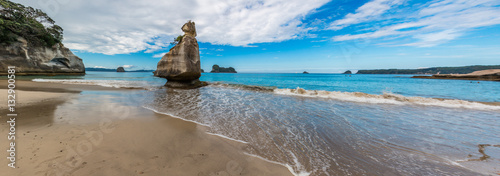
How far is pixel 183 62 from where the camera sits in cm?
1602

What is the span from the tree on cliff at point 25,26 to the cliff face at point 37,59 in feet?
3.65

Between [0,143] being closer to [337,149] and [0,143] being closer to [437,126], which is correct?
[337,149]

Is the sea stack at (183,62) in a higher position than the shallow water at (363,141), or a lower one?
higher

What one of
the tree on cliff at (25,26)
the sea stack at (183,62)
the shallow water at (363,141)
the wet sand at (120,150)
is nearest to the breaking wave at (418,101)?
the shallow water at (363,141)

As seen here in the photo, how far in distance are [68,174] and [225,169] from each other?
7.42 ft

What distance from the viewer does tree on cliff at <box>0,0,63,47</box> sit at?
87.3ft

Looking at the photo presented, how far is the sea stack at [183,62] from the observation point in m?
16.2

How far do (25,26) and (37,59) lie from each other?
6191mm

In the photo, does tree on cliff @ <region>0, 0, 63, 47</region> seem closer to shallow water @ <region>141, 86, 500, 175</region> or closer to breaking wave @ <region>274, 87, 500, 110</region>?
shallow water @ <region>141, 86, 500, 175</region>

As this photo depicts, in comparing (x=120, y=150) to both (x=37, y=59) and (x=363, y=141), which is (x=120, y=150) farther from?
(x=37, y=59)

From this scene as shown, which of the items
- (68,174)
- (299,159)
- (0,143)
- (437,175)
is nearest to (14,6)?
(0,143)

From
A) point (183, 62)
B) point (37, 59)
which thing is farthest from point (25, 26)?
point (183, 62)

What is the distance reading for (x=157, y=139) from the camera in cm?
385

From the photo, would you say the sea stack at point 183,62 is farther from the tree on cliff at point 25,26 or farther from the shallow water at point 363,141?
the tree on cliff at point 25,26
